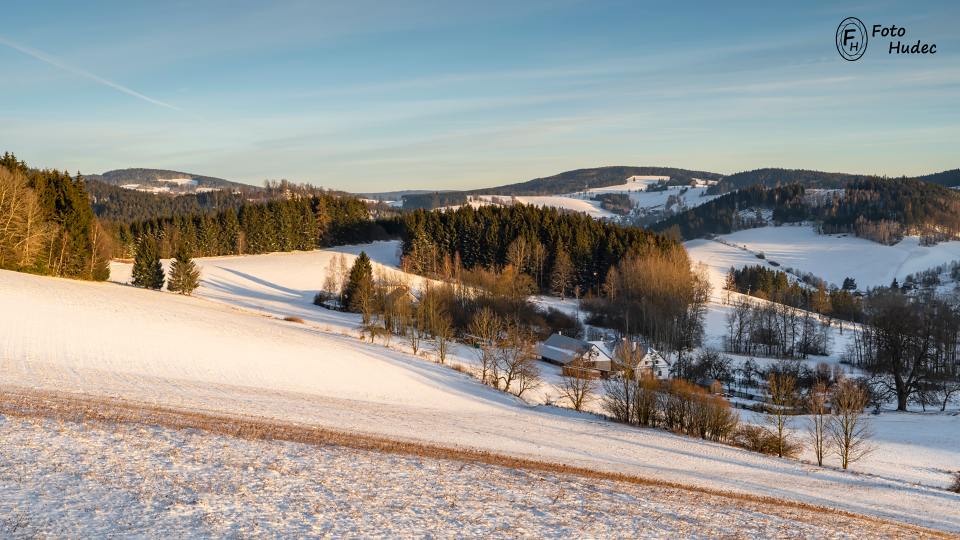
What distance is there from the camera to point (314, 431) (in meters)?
20.8

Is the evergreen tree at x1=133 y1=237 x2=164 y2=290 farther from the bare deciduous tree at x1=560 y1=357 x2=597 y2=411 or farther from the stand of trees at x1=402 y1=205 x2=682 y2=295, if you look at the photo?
the bare deciduous tree at x1=560 y1=357 x2=597 y2=411

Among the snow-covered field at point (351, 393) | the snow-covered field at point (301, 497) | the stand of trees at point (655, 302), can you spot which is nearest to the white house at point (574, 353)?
the stand of trees at point (655, 302)

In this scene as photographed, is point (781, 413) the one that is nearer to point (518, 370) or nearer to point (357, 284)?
point (518, 370)

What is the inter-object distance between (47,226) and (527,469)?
64451mm

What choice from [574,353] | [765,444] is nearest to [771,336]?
[574,353]

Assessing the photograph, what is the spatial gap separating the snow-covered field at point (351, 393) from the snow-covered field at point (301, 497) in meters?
6.05

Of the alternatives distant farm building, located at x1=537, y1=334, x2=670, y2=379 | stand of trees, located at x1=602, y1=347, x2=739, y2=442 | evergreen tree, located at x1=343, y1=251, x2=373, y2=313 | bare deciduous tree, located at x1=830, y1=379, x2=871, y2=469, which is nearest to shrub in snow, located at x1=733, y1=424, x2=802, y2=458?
stand of trees, located at x1=602, y1=347, x2=739, y2=442

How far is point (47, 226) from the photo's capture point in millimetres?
62000

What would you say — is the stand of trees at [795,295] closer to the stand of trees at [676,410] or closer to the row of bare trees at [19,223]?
the stand of trees at [676,410]

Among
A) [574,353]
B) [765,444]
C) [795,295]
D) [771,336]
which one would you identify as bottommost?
[765,444]

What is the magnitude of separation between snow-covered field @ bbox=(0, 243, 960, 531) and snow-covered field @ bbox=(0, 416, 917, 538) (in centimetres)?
605

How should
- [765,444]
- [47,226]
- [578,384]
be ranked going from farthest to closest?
[47,226]
[578,384]
[765,444]

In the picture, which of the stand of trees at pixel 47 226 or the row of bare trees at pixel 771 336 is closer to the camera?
the stand of trees at pixel 47 226

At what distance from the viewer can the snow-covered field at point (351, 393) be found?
24.1m
